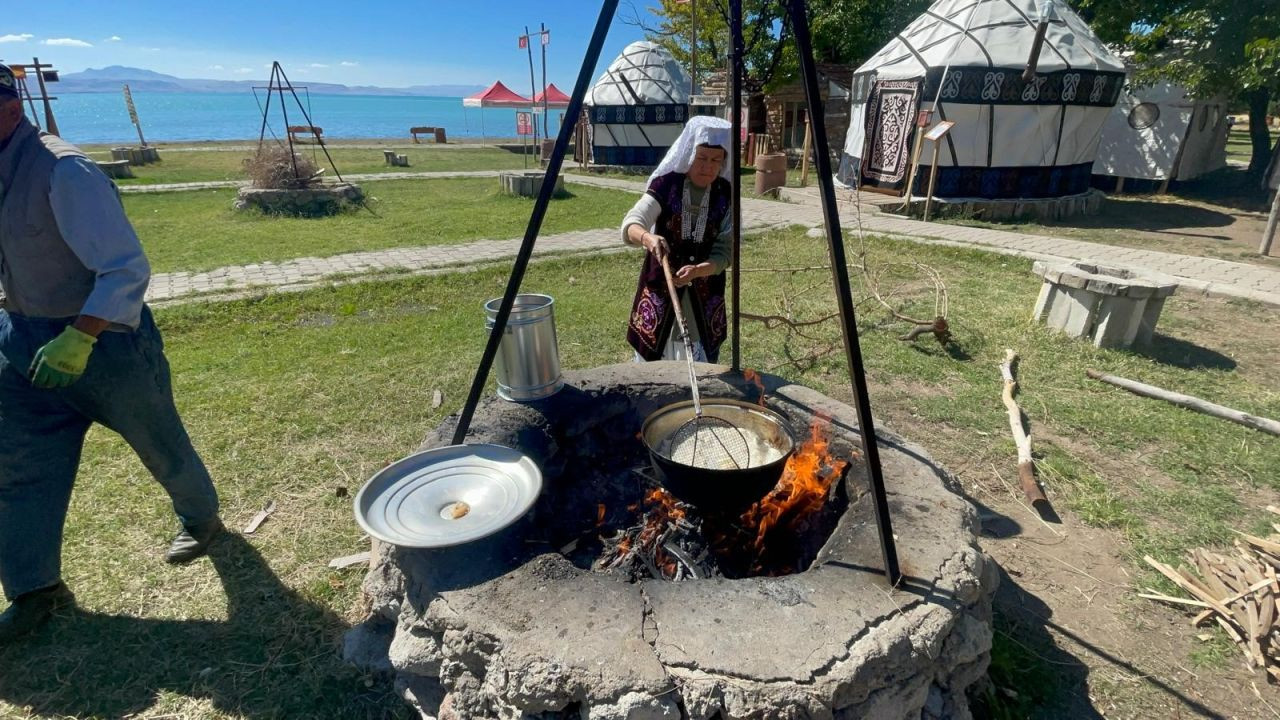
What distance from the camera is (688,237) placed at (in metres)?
3.30

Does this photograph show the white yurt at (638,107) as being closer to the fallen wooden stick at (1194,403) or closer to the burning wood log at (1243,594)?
the fallen wooden stick at (1194,403)

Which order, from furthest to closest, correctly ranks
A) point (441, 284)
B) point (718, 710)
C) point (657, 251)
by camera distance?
point (441, 284) < point (657, 251) < point (718, 710)

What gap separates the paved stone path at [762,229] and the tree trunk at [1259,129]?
26.3ft

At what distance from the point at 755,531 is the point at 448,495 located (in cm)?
124

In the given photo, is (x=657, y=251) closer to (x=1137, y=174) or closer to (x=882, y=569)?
(x=882, y=569)

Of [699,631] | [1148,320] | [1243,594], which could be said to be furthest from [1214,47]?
[699,631]

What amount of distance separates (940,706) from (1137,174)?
1718cm

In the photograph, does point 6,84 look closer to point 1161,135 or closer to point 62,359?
point 62,359

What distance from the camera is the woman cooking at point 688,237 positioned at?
308 centimetres

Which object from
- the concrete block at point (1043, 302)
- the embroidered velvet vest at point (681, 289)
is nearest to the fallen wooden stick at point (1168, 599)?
the embroidered velvet vest at point (681, 289)

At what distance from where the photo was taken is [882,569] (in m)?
1.98

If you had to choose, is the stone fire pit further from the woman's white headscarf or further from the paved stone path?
the paved stone path

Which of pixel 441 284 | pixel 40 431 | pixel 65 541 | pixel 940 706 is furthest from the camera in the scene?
pixel 441 284

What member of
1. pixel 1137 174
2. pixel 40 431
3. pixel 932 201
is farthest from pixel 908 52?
pixel 40 431
